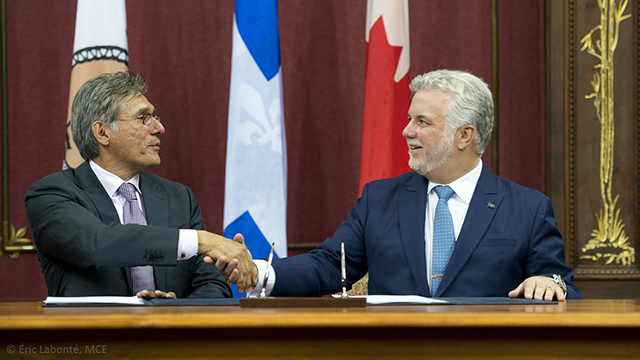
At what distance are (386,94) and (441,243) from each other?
1181 millimetres

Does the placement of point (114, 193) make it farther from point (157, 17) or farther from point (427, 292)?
point (157, 17)

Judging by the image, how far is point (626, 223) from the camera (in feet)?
11.0

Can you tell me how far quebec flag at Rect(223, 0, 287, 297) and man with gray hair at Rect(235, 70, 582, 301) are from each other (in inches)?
25.8

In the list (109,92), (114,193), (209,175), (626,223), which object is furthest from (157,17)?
(626,223)

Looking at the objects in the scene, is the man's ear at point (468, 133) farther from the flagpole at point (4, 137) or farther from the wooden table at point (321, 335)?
the flagpole at point (4, 137)

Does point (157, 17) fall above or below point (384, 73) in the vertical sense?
above

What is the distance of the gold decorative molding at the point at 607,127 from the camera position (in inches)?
131

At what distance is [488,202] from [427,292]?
393mm

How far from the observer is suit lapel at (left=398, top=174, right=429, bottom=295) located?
6.62ft

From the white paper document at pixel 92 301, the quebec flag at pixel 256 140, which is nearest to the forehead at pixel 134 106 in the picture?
the quebec flag at pixel 256 140

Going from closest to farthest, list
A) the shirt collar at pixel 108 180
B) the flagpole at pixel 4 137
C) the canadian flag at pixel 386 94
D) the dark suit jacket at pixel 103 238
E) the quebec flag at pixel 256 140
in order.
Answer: the dark suit jacket at pixel 103 238
the shirt collar at pixel 108 180
the quebec flag at pixel 256 140
the canadian flag at pixel 386 94
the flagpole at pixel 4 137

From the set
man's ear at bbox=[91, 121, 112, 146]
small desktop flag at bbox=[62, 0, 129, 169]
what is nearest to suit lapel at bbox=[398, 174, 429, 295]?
man's ear at bbox=[91, 121, 112, 146]

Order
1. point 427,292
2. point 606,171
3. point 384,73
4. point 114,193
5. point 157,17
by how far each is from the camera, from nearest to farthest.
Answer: point 427,292
point 114,193
point 384,73
point 606,171
point 157,17

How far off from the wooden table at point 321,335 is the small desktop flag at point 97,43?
186 cm
